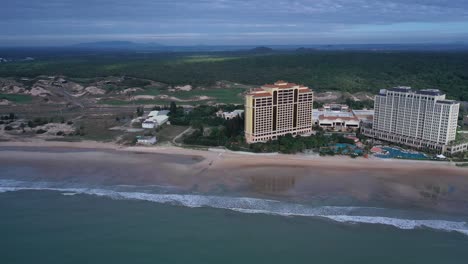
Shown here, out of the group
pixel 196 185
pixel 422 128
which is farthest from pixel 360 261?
pixel 422 128

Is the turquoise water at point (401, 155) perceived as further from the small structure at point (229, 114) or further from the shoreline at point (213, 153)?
the small structure at point (229, 114)

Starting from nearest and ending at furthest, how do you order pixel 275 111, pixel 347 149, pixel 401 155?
pixel 401 155
pixel 347 149
pixel 275 111

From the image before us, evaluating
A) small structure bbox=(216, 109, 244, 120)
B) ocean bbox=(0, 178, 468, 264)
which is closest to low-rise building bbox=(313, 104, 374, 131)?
small structure bbox=(216, 109, 244, 120)

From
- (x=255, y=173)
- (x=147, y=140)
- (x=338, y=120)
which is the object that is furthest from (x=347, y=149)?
(x=147, y=140)

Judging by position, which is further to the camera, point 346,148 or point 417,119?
point 346,148

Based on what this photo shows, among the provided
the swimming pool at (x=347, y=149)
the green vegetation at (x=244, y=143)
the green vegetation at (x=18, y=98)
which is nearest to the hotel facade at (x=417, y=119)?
the green vegetation at (x=244, y=143)

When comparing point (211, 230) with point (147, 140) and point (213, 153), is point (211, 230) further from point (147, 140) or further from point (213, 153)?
point (147, 140)

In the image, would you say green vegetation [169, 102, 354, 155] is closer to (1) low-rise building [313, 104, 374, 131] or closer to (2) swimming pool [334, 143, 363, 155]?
(2) swimming pool [334, 143, 363, 155]

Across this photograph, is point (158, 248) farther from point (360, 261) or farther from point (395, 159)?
point (395, 159)
